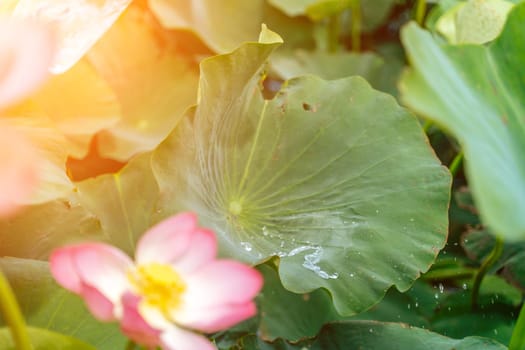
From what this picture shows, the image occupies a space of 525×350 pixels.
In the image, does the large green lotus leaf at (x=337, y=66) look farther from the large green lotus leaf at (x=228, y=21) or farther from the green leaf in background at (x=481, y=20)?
the green leaf in background at (x=481, y=20)

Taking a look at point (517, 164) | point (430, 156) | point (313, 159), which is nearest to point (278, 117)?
point (313, 159)

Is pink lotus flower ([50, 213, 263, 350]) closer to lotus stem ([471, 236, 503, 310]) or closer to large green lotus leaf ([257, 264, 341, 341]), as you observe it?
large green lotus leaf ([257, 264, 341, 341])

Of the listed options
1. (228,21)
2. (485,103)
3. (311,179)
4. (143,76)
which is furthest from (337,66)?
(485,103)

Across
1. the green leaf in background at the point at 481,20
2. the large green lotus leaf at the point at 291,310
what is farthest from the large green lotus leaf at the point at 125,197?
the green leaf in background at the point at 481,20

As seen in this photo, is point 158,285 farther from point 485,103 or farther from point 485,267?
point 485,267

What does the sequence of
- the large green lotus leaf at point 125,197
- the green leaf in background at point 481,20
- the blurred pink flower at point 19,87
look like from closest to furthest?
the blurred pink flower at point 19,87 < the large green lotus leaf at point 125,197 < the green leaf in background at point 481,20

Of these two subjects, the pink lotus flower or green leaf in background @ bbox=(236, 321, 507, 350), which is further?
green leaf in background @ bbox=(236, 321, 507, 350)

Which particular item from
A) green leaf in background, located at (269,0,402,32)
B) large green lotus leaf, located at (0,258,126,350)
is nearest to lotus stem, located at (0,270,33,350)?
large green lotus leaf, located at (0,258,126,350)
